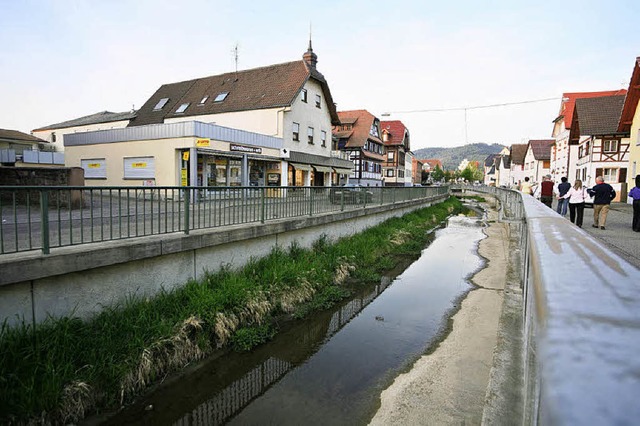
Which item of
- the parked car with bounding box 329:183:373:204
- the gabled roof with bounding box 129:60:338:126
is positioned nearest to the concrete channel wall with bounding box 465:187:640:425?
the parked car with bounding box 329:183:373:204

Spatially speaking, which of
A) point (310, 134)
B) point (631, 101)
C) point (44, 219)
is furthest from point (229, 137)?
point (631, 101)

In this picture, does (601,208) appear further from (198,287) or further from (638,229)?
(198,287)

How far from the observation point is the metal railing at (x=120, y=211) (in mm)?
5512

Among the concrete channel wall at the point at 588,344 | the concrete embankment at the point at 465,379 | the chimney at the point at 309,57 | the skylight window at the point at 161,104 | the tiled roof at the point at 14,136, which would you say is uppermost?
the chimney at the point at 309,57

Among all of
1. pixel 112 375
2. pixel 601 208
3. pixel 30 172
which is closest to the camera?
pixel 112 375

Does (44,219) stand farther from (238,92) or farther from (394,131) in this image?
(394,131)

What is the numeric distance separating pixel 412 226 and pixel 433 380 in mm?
14520

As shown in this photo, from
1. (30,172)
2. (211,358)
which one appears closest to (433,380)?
(211,358)

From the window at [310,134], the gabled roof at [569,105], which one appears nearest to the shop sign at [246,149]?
the window at [310,134]

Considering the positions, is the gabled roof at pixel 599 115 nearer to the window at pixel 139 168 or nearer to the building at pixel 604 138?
the building at pixel 604 138

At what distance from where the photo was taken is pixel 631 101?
89.0 ft

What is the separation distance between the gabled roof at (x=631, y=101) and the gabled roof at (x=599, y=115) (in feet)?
6.70

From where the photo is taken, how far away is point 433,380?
225 inches

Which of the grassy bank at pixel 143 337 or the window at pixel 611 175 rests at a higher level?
the window at pixel 611 175
